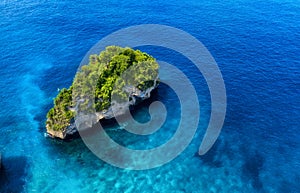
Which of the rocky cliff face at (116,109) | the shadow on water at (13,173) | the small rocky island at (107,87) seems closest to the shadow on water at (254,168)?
the rocky cliff face at (116,109)

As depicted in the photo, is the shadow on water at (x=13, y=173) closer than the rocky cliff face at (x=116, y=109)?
Yes

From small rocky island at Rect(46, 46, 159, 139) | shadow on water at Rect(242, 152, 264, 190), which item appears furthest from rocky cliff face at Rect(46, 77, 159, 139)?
shadow on water at Rect(242, 152, 264, 190)

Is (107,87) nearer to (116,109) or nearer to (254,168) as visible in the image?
(116,109)

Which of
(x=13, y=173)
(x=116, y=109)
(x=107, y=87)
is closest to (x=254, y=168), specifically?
(x=116, y=109)

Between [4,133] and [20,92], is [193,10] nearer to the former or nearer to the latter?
[20,92]

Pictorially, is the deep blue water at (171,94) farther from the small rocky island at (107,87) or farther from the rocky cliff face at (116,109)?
the small rocky island at (107,87)

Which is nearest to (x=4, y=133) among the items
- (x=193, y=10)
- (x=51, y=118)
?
(x=51, y=118)

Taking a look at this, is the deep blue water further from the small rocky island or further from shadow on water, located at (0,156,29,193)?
the small rocky island
